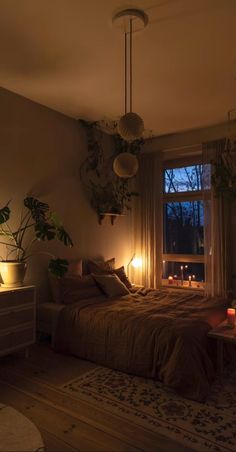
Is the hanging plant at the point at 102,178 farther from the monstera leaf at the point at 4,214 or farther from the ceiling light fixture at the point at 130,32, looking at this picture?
the ceiling light fixture at the point at 130,32

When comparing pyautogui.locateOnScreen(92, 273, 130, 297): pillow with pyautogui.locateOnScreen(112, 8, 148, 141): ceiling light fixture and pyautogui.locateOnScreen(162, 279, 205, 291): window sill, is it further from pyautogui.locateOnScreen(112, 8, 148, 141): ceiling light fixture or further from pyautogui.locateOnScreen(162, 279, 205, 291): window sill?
pyautogui.locateOnScreen(112, 8, 148, 141): ceiling light fixture

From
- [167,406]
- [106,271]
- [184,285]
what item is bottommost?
[167,406]

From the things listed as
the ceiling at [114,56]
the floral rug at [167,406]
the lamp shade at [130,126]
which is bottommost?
the floral rug at [167,406]

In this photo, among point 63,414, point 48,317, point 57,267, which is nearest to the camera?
point 63,414

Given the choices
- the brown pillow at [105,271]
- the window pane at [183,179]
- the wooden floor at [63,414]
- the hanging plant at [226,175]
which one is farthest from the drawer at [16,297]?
the window pane at [183,179]

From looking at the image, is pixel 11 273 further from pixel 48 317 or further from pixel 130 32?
pixel 130 32

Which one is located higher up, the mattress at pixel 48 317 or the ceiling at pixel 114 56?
the ceiling at pixel 114 56

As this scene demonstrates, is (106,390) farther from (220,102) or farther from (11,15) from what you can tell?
(220,102)

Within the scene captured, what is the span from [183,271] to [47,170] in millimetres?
2668

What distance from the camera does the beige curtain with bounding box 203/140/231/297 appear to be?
4.34 meters

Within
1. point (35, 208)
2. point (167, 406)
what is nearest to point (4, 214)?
point (35, 208)

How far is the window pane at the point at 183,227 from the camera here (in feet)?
16.3

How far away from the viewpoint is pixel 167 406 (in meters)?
2.36

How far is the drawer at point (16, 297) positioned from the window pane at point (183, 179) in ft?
9.74
